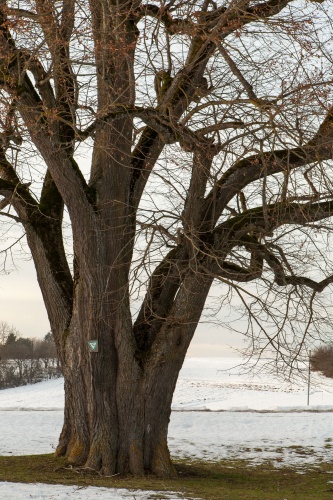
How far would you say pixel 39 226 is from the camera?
1140 cm

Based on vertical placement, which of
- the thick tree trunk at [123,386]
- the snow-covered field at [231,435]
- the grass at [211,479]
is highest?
the thick tree trunk at [123,386]

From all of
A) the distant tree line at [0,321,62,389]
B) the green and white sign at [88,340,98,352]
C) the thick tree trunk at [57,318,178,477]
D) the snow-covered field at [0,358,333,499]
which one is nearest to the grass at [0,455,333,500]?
the thick tree trunk at [57,318,178,477]

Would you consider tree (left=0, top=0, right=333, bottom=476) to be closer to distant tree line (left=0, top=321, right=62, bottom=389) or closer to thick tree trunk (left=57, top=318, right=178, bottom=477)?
thick tree trunk (left=57, top=318, right=178, bottom=477)

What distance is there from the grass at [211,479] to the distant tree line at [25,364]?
21.7 m

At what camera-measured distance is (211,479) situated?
10.6 meters

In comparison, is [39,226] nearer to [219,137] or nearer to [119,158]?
[119,158]

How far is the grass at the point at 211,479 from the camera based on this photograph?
8.98m

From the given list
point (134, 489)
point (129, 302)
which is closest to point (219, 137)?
point (129, 302)

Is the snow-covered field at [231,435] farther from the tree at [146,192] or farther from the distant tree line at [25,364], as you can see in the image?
the distant tree line at [25,364]

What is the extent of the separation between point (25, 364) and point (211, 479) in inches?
1599

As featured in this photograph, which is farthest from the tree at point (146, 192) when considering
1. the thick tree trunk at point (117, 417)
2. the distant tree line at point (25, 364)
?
the distant tree line at point (25, 364)

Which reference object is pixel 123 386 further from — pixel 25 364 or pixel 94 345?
pixel 25 364

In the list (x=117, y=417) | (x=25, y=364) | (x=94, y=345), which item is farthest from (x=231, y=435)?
(x=25, y=364)

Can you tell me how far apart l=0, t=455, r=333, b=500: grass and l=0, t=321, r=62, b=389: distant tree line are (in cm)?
2167
